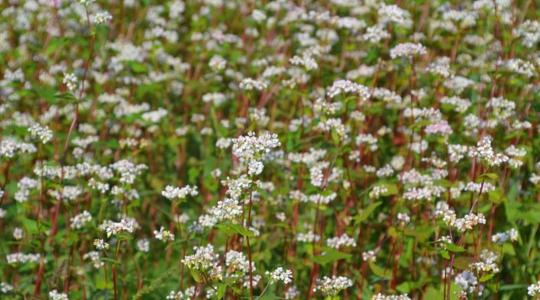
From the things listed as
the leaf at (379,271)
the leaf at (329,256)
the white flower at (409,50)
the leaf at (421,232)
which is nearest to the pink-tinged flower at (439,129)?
→ the white flower at (409,50)

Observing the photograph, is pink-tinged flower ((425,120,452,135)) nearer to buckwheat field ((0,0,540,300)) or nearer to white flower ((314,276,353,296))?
buckwheat field ((0,0,540,300))

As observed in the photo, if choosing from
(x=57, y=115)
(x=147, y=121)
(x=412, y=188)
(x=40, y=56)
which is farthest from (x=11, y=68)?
(x=412, y=188)

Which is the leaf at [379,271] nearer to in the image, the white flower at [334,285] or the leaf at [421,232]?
the leaf at [421,232]

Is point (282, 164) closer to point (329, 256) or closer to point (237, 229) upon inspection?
point (329, 256)

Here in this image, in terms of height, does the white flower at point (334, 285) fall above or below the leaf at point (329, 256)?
below

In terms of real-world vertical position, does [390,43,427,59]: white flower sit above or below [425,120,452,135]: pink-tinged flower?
above

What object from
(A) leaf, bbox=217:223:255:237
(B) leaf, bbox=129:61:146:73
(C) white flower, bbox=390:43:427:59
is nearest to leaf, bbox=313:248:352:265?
(A) leaf, bbox=217:223:255:237

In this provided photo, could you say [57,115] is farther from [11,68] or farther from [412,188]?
[412,188]

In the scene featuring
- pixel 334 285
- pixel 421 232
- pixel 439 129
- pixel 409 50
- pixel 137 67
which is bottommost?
pixel 334 285

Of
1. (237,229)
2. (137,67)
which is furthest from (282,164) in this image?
(237,229)
